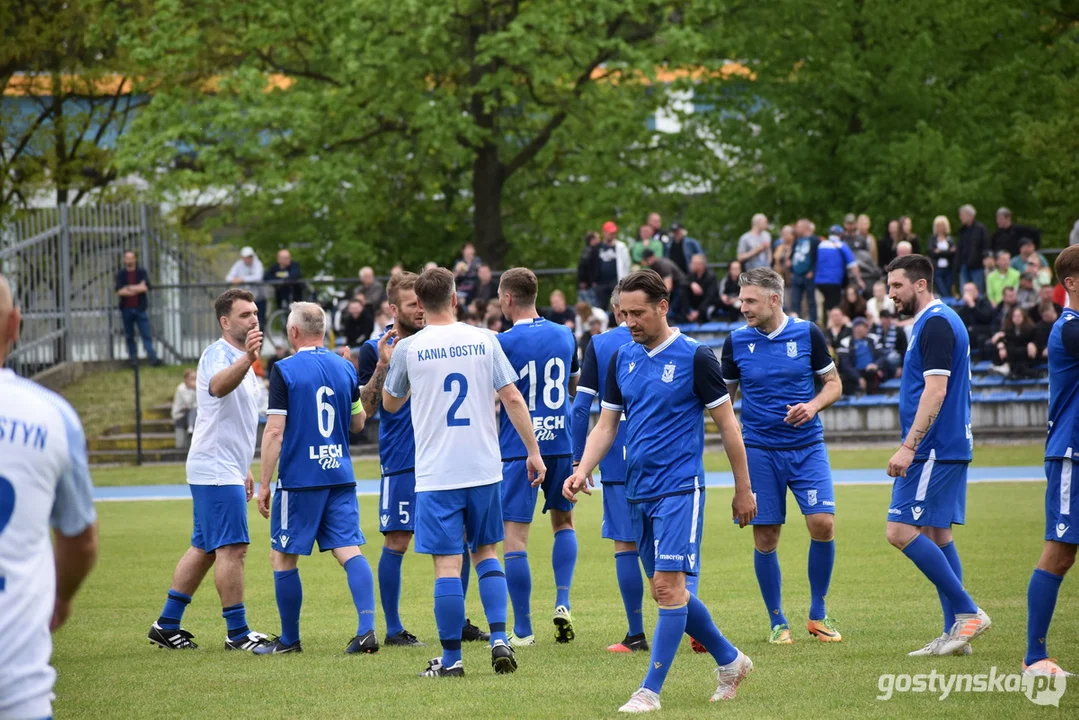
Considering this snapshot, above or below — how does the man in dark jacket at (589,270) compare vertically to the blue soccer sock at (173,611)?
above

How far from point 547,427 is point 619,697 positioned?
8.90 ft

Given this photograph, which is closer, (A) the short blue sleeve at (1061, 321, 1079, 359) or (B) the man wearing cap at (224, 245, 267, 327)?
(A) the short blue sleeve at (1061, 321, 1079, 359)

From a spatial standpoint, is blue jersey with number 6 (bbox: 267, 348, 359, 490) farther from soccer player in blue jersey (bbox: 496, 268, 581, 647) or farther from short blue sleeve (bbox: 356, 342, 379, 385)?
soccer player in blue jersey (bbox: 496, 268, 581, 647)

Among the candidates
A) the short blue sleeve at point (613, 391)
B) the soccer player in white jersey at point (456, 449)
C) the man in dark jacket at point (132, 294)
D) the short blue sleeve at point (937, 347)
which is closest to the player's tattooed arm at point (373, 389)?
the soccer player in white jersey at point (456, 449)

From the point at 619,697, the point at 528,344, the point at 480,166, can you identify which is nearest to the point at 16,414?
the point at 619,697

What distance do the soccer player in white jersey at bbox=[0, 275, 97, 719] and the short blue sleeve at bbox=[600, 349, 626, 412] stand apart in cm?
336

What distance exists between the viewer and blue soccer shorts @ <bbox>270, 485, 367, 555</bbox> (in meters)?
8.53

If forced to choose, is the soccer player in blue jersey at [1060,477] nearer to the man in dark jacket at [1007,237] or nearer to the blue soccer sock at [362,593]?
the blue soccer sock at [362,593]

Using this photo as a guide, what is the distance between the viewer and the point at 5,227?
90.1 feet

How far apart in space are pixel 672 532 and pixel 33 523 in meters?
3.37

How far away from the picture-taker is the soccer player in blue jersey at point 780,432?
8.50 metres

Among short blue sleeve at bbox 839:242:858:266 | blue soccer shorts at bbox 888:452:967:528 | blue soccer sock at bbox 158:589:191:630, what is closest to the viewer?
blue soccer shorts at bbox 888:452:967:528

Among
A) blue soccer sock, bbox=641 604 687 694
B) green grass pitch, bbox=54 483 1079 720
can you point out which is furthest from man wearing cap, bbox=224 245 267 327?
blue soccer sock, bbox=641 604 687 694

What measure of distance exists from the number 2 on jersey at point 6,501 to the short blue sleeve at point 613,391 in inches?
140
